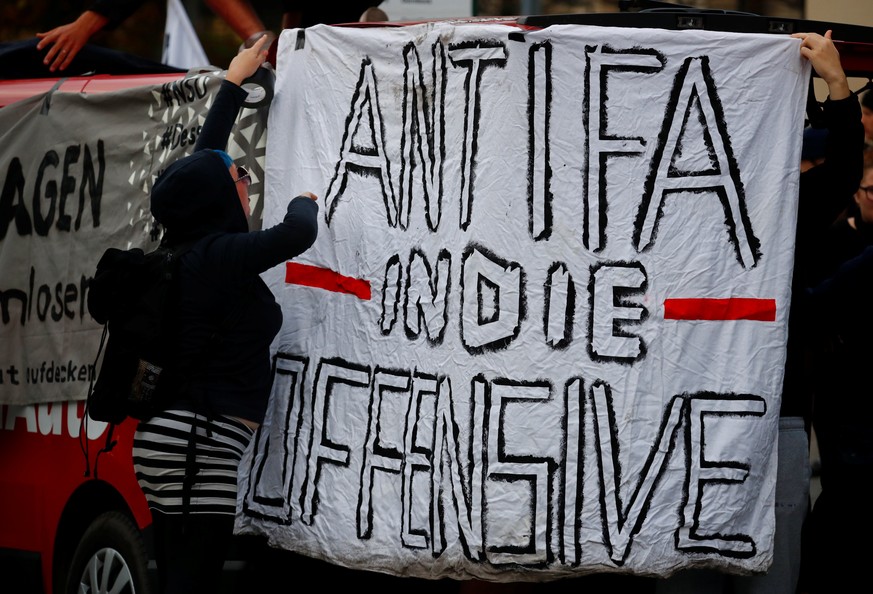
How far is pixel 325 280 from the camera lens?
184 inches

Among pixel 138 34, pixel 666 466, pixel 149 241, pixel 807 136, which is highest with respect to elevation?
pixel 138 34

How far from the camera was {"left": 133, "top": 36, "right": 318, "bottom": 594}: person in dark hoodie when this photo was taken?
14.2 feet

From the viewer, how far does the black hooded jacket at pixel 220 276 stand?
431cm

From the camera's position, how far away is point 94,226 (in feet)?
18.0

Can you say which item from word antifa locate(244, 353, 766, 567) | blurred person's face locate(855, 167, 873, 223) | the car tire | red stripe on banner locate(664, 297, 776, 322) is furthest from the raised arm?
blurred person's face locate(855, 167, 873, 223)

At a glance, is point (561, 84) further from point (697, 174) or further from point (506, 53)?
point (697, 174)

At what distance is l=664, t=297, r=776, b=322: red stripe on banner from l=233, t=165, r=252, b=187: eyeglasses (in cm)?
155

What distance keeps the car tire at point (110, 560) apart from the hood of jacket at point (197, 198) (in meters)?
1.22

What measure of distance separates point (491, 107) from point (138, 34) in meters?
8.82

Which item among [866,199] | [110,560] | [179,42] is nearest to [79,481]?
[110,560]

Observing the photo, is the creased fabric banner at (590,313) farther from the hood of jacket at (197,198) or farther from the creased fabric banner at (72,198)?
the creased fabric banner at (72,198)

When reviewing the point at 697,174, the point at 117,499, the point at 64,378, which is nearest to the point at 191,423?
the point at 117,499

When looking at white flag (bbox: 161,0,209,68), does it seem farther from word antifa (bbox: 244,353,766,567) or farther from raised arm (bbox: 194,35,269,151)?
word antifa (bbox: 244,353,766,567)

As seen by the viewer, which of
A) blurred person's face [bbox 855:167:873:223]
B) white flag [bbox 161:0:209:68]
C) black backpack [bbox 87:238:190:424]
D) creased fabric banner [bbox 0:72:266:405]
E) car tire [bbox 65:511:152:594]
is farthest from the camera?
white flag [bbox 161:0:209:68]
